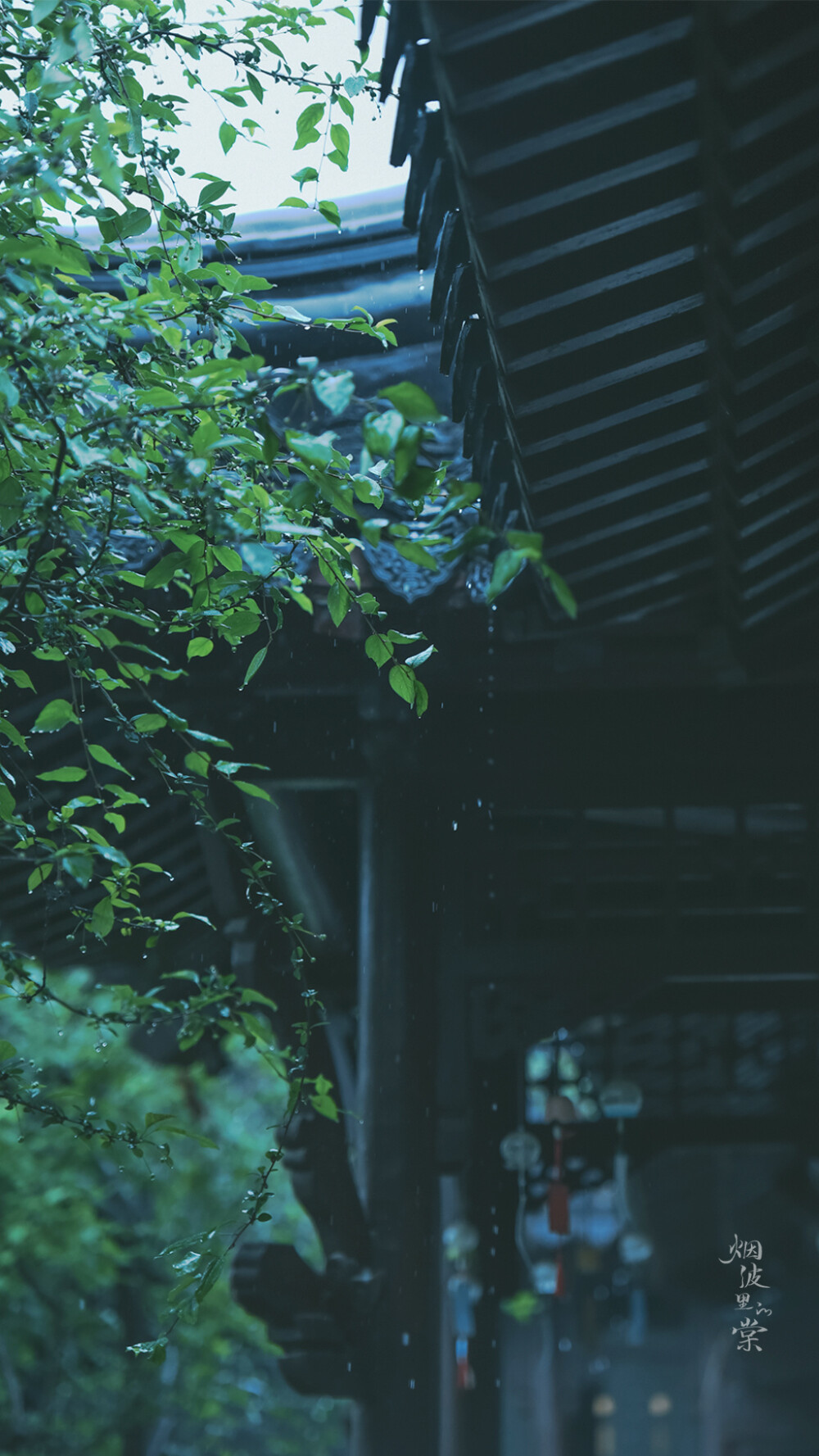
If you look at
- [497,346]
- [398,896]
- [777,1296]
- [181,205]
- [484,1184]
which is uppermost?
[181,205]

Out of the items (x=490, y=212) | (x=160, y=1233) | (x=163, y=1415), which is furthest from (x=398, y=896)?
(x=163, y=1415)

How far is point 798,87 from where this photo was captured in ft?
6.83

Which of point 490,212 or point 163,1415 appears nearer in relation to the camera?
point 490,212

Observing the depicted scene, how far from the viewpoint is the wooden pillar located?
4340mm

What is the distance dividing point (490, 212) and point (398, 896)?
9.42 feet

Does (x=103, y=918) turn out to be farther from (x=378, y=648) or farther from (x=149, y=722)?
(x=378, y=648)

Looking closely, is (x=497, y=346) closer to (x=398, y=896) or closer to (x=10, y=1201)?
(x=398, y=896)

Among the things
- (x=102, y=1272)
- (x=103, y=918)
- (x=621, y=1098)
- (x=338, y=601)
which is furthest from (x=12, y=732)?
(x=102, y=1272)

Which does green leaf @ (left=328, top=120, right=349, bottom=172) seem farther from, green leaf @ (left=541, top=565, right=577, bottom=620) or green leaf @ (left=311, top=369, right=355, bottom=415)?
green leaf @ (left=541, top=565, right=577, bottom=620)

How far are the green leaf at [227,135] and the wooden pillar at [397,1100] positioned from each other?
240 centimetres

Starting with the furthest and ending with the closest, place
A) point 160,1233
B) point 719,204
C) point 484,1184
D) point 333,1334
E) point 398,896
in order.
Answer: point 160,1233
point 484,1184
point 398,896
point 333,1334
point 719,204

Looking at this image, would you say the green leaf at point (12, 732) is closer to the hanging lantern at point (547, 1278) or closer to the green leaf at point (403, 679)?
the green leaf at point (403, 679)

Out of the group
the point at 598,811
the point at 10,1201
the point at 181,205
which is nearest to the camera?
the point at 181,205

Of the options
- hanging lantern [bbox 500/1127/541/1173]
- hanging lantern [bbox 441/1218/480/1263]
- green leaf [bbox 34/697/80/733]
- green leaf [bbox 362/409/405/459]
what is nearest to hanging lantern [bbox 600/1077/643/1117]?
hanging lantern [bbox 500/1127/541/1173]
